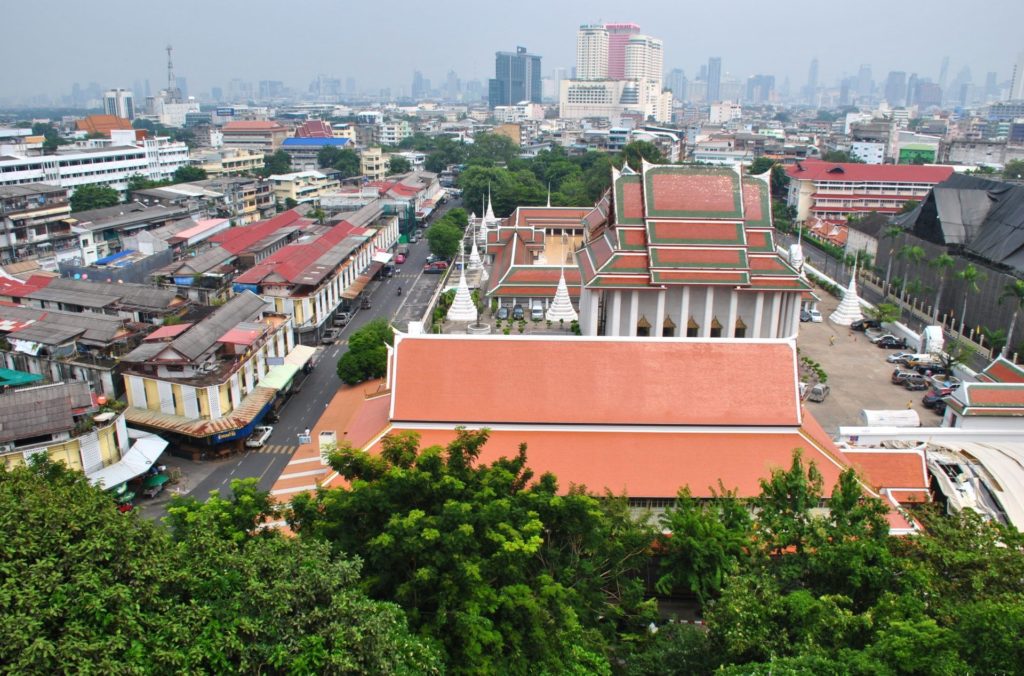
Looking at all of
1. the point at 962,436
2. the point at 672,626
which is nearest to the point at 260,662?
the point at 672,626

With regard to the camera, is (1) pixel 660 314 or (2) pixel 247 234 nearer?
(1) pixel 660 314

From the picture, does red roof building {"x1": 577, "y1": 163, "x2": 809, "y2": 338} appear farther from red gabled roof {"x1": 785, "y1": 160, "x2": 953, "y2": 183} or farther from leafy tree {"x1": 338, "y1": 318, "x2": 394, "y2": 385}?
red gabled roof {"x1": 785, "y1": 160, "x2": 953, "y2": 183}

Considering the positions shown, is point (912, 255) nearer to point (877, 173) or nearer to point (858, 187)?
point (858, 187)

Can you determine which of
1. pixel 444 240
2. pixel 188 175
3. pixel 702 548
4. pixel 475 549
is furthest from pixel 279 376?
pixel 188 175

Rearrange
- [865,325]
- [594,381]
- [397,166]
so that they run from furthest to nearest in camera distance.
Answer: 1. [397,166]
2. [865,325]
3. [594,381]

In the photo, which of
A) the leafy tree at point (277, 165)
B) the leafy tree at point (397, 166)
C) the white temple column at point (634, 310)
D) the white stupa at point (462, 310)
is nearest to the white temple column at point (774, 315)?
the white temple column at point (634, 310)

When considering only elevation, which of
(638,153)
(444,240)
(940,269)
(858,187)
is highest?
(638,153)

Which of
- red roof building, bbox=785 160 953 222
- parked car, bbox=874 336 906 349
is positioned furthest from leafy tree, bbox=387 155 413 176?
parked car, bbox=874 336 906 349
